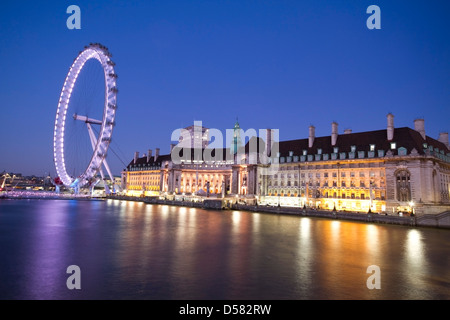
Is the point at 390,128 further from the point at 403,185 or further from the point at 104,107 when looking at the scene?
the point at 104,107

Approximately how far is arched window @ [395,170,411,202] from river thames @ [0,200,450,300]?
1312 inches

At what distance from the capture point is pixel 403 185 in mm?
63219

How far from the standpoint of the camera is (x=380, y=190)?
66.9 metres

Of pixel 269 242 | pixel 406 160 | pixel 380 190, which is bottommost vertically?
pixel 269 242

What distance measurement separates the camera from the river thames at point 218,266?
574 inches

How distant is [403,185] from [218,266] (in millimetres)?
57953

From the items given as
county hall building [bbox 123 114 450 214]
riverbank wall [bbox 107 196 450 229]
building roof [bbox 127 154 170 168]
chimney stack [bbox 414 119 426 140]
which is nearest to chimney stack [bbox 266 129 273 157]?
county hall building [bbox 123 114 450 214]

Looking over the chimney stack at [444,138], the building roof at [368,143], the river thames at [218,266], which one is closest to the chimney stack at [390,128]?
the building roof at [368,143]

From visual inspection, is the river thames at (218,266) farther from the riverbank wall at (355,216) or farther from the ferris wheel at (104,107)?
the ferris wheel at (104,107)

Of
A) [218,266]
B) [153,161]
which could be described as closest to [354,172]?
[218,266]
